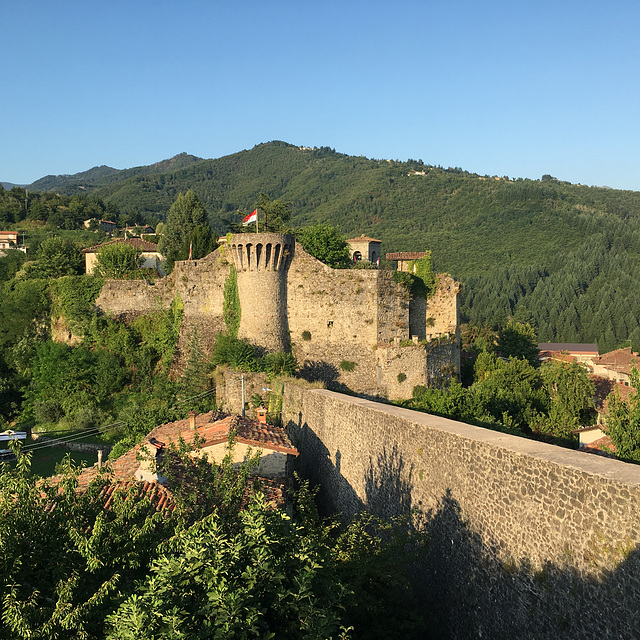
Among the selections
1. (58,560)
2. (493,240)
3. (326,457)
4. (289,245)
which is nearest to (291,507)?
(326,457)

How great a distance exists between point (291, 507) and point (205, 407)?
12735mm

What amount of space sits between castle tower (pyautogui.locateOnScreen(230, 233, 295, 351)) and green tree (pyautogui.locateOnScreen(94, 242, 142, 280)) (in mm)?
8456

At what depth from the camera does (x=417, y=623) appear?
28.2 ft

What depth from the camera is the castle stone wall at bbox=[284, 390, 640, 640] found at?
6277mm

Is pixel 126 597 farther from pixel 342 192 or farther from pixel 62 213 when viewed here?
pixel 342 192

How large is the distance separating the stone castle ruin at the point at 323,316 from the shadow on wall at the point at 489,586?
42.6 feet

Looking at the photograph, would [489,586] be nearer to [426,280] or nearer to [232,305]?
[232,305]

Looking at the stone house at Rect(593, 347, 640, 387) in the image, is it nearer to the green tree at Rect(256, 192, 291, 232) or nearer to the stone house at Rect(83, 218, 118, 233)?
the green tree at Rect(256, 192, 291, 232)

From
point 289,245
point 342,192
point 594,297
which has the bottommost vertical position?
point 594,297

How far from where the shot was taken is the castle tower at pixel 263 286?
2458 cm

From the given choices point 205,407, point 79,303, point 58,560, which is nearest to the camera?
point 58,560

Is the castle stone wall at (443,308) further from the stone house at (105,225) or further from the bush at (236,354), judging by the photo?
the stone house at (105,225)

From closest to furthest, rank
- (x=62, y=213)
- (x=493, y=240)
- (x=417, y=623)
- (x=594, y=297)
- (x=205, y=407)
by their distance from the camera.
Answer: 1. (x=417, y=623)
2. (x=205, y=407)
3. (x=62, y=213)
4. (x=594, y=297)
5. (x=493, y=240)

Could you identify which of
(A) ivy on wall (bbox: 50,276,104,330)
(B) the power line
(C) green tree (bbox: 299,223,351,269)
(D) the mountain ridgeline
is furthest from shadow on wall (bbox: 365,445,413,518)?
(D) the mountain ridgeline
